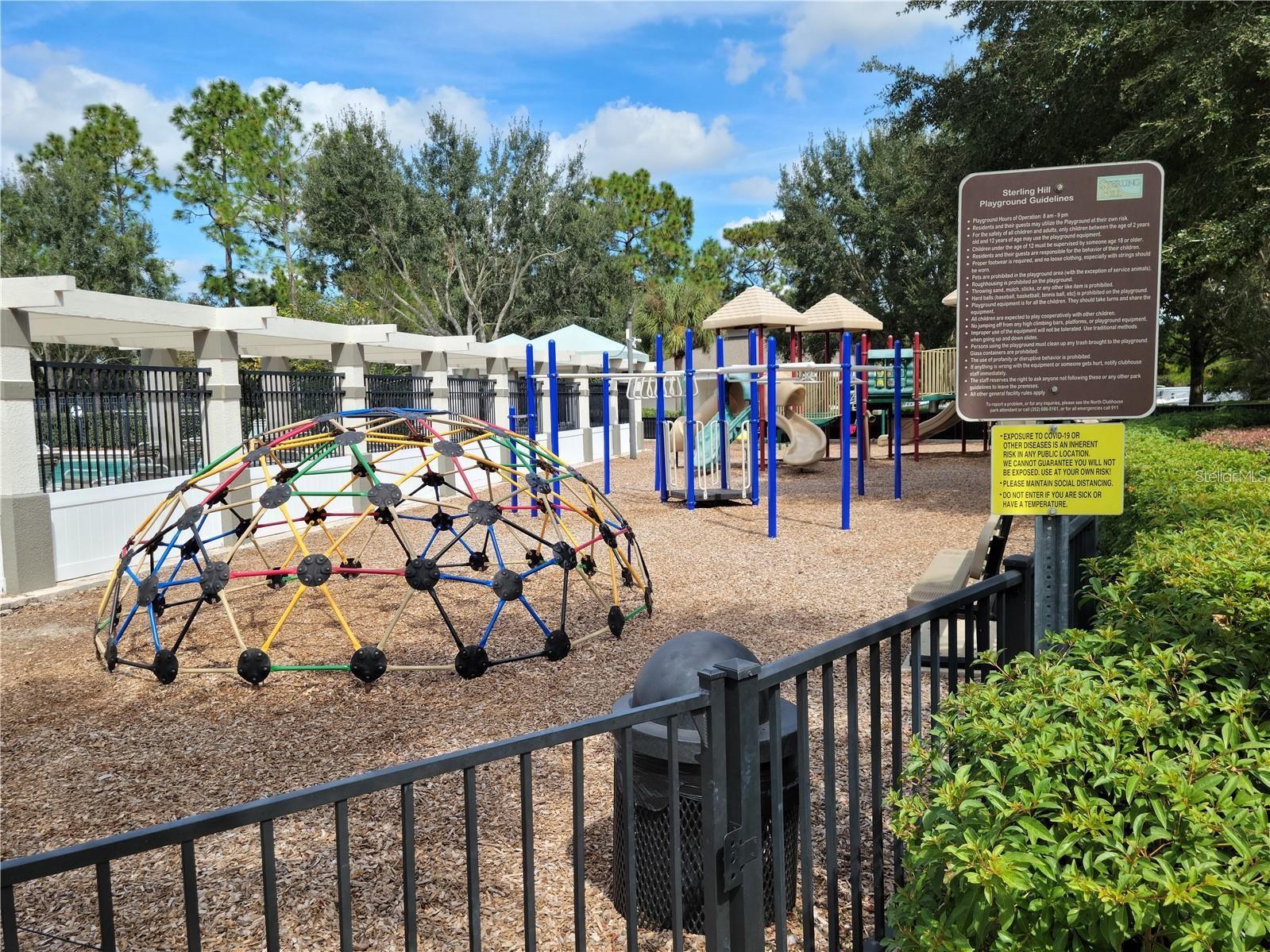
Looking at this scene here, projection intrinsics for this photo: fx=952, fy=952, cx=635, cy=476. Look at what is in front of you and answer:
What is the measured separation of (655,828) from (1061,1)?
11262 mm

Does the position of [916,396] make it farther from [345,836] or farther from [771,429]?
[345,836]

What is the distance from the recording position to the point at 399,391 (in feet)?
57.7

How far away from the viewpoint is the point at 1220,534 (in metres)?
3.72

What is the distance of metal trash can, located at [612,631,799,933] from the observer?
3014 millimetres

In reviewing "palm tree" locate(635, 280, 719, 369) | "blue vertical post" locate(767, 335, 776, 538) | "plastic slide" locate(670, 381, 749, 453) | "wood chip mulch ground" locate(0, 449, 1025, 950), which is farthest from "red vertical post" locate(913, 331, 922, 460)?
"palm tree" locate(635, 280, 719, 369)

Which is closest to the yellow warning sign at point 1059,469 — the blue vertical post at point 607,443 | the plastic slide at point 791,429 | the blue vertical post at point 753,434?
the blue vertical post at point 753,434

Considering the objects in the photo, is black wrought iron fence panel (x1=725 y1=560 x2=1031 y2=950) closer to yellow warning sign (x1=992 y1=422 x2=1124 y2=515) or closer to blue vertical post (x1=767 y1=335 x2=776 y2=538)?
yellow warning sign (x1=992 y1=422 x2=1124 y2=515)

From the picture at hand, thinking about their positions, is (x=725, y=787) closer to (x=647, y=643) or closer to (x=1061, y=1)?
(x=647, y=643)

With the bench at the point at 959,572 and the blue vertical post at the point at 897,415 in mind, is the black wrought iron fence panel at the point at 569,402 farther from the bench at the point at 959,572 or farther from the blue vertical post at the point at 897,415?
the bench at the point at 959,572

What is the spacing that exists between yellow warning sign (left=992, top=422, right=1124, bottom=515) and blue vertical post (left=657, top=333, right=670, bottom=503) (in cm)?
1063

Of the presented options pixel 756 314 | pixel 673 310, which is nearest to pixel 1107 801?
pixel 756 314

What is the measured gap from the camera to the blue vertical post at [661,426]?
14384mm

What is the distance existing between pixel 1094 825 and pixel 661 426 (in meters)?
14.0

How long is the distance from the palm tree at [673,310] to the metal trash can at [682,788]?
36.7 meters
